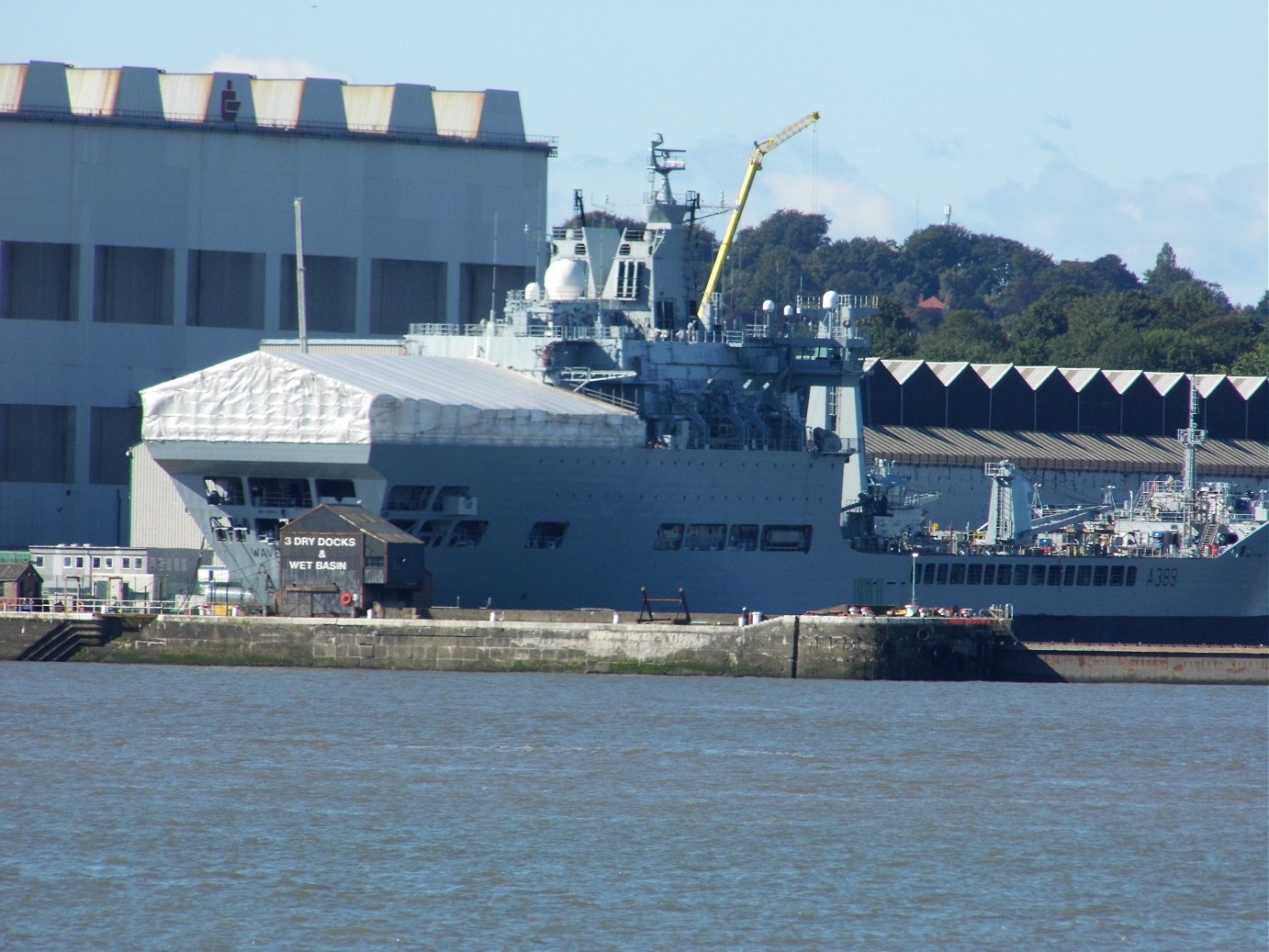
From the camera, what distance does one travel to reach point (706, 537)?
62.9m

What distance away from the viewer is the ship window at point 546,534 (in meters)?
60.5

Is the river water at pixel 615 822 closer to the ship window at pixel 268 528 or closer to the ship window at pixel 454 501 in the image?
the ship window at pixel 454 501

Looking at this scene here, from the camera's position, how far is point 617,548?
201ft

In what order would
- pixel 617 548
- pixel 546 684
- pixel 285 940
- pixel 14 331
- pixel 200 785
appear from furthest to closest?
pixel 14 331 < pixel 617 548 < pixel 546 684 < pixel 200 785 < pixel 285 940

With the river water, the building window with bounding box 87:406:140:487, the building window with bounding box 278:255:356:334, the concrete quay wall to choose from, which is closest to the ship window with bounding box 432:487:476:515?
the concrete quay wall

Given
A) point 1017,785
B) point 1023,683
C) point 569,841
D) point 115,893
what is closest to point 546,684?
point 1023,683

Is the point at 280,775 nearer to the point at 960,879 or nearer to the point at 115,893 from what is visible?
the point at 115,893

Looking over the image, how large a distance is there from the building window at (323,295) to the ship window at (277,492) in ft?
72.4

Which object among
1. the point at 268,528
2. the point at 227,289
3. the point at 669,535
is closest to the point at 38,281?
the point at 227,289

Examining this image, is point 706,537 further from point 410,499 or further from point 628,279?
point 628,279

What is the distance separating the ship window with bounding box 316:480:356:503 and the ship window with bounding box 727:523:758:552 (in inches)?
434

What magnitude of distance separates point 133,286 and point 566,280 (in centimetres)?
2036

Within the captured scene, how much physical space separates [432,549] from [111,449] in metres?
23.9

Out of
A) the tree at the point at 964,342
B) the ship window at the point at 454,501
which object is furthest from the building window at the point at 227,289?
the tree at the point at 964,342
